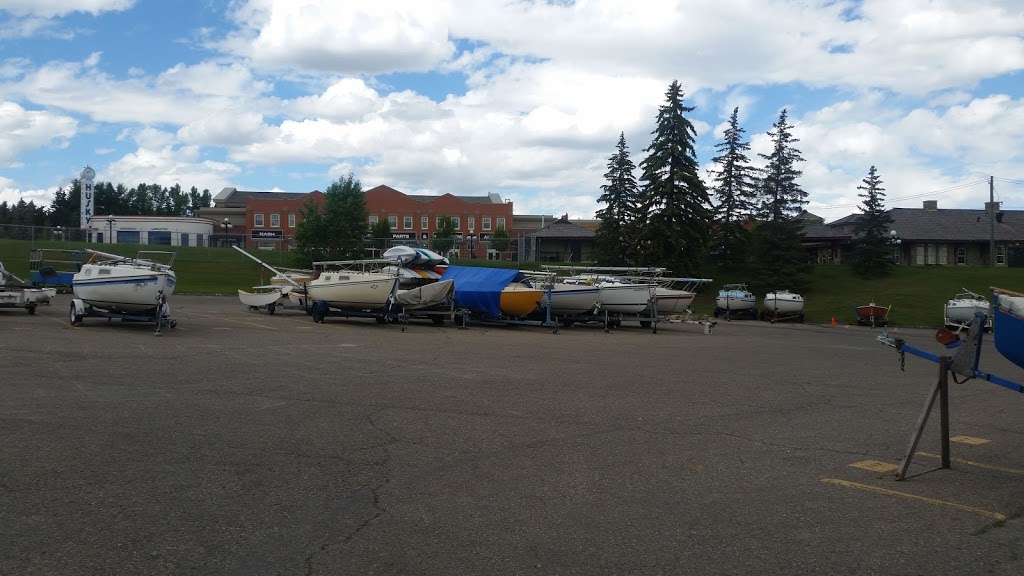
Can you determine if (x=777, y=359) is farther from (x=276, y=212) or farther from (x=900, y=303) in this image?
(x=276, y=212)

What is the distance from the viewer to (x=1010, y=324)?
7.58 meters

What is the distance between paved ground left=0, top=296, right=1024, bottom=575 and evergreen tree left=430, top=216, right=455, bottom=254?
5586 cm

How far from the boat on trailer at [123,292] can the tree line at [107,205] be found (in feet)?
270

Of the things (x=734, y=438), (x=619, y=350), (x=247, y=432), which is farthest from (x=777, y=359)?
(x=247, y=432)

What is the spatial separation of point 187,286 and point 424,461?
44628 millimetres

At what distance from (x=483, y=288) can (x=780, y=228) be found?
33.0m

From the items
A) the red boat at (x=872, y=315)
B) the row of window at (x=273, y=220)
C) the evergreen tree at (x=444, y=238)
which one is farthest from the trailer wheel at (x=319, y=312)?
the row of window at (x=273, y=220)

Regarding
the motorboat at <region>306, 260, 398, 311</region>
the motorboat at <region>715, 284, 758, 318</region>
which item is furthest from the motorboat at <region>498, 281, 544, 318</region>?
the motorboat at <region>715, 284, 758, 318</region>

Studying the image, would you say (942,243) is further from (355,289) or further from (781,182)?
(355,289)

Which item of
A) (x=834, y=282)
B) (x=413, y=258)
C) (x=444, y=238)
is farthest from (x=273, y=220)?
(x=413, y=258)

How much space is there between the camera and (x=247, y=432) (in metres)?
8.93

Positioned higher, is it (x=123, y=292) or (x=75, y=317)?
(x=123, y=292)

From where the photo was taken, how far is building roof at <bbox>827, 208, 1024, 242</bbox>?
64938 millimetres

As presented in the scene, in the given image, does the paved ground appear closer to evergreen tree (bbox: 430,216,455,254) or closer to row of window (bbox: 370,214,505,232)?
evergreen tree (bbox: 430,216,455,254)
